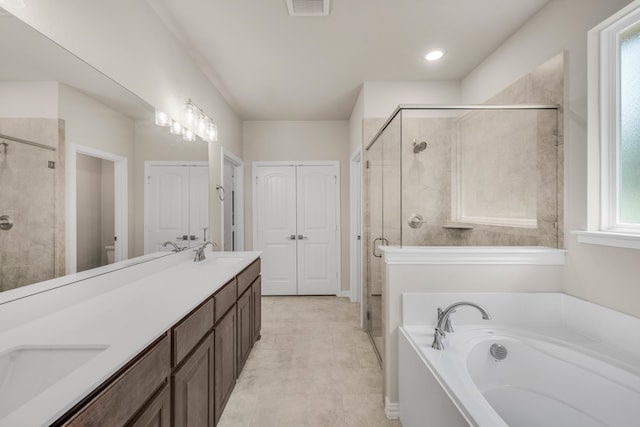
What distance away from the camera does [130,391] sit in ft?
2.65

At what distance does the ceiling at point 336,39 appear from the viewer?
181cm

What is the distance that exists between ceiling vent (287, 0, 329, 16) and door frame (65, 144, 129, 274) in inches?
55.6

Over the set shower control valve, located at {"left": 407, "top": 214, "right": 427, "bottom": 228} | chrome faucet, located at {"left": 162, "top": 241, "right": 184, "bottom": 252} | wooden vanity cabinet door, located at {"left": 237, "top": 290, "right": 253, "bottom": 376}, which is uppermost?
shower control valve, located at {"left": 407, "top": 214, "right": 427, "bottom": 228}

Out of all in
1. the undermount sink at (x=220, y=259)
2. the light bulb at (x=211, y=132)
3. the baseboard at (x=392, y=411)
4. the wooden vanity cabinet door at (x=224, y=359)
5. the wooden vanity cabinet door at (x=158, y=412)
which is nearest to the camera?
the wooden vanity cabinet door at (x=158, y=412)

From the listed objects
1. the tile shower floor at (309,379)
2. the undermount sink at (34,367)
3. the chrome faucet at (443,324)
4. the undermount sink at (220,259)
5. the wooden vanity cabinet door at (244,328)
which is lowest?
the tile shower floor at (309,379)

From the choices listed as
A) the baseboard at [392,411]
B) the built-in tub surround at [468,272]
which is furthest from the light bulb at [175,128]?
the baseboard at [392,411]

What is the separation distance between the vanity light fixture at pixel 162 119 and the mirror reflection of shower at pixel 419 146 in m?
1.82

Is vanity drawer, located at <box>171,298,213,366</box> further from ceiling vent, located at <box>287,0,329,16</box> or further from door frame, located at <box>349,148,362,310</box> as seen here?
door frame, located at <box>349,148,362,310</box>

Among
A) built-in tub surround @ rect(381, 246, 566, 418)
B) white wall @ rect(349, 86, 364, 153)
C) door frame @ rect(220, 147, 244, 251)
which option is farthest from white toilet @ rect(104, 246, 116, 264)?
white wall @ rect(349, 86, 364, 153)

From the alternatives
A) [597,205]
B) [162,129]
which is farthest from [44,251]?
[597,205]

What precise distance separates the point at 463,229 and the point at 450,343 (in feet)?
3.97

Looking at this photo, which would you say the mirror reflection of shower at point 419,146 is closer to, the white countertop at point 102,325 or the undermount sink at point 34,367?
the white countertop at point 102,325

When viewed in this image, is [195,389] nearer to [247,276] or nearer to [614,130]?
[247,276]

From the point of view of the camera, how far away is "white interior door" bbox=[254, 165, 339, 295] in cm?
404
